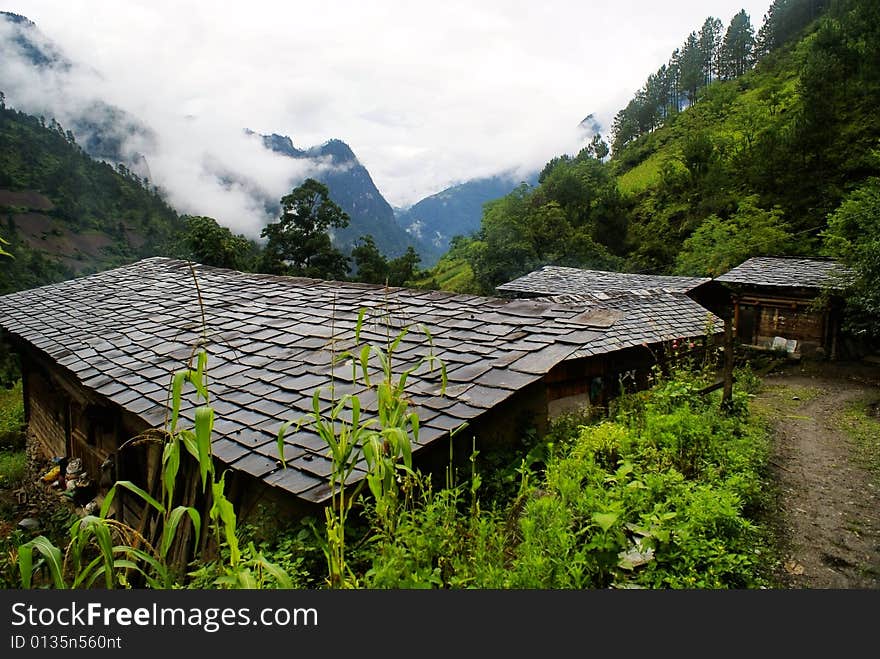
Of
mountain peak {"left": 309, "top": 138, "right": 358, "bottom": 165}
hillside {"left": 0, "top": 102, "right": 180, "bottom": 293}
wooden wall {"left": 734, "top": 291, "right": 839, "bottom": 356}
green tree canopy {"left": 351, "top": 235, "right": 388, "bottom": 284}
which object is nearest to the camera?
wooden wall {"left": 734, "top": 291, "right": 839, "bottom": 356}

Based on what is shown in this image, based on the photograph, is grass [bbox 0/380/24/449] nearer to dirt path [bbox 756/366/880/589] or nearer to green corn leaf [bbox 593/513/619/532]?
green corn leaf [bbox 593/513/619/532]

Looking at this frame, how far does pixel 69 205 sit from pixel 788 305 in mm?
68848

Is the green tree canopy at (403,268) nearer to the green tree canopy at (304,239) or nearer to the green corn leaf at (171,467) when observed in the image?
the green tree canopy at (304,239)

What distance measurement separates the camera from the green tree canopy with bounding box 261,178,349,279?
34688 mm

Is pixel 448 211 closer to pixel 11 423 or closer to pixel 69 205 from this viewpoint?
pixel 69 205

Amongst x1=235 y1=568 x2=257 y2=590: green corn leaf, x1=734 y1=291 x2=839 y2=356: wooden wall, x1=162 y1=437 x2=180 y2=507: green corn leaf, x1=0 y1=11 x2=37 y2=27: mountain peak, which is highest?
x1=0 y1=11 x2=37 y2=27: mountain peak

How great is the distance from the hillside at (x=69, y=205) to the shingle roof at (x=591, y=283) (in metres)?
40.3

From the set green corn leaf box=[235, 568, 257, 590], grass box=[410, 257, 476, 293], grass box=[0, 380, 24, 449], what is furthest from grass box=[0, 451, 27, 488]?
grass box=[410, 257, 476, 293]

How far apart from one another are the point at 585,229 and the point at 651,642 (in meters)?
37.1

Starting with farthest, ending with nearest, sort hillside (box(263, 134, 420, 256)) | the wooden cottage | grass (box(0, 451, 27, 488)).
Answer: hillside (box(263, 134, 420, 256)), the wooden cottage, grass (box(0, 451, 27, 488))

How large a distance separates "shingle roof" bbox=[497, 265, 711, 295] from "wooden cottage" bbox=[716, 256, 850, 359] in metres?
1.72

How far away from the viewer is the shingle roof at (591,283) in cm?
2012

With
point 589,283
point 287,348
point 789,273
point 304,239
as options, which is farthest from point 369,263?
point 287,348

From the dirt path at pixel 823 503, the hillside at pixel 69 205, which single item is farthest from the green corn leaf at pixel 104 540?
the hillside at pixel 69 205
